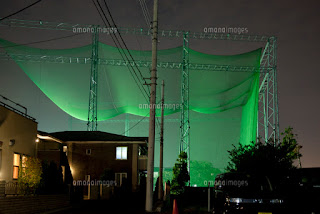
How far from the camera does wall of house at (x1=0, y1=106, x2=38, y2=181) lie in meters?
19.1

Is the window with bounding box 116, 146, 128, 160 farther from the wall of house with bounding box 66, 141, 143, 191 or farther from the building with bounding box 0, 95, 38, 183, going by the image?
the building with bounding box 0, 95, 38, 183

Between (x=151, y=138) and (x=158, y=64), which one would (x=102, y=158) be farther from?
(x=151, y=138)

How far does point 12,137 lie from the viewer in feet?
66.4

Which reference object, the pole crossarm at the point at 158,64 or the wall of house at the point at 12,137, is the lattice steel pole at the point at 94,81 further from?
the wall of house at the point at 12,137

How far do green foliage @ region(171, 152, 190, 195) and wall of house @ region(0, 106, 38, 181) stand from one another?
47.6 feet

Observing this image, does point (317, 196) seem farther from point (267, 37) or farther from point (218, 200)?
point (267, 37)

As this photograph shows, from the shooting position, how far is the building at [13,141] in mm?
19078

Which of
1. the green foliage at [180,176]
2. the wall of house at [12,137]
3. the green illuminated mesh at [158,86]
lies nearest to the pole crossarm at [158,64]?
the green illuminated mesh at [158,86]

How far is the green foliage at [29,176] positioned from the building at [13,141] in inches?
32.7

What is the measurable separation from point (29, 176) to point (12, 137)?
2.52 metres

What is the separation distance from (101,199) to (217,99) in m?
15.2

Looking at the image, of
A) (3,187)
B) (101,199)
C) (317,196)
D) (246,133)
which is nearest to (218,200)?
(317,196)

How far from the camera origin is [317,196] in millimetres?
17062

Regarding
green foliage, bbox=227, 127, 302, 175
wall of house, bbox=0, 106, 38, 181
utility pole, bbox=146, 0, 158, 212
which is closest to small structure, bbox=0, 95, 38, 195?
wall of house, bbox=0, 106, 38, 181
